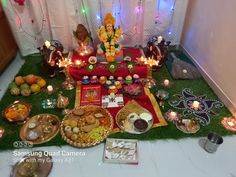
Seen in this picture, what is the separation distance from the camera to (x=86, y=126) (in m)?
1.72

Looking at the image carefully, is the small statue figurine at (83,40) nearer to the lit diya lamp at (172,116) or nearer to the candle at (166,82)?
the candle at (166,82)

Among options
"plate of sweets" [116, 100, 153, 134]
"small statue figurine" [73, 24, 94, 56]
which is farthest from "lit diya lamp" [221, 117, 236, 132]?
"small statue figurine" [73, 24, 94, 56]

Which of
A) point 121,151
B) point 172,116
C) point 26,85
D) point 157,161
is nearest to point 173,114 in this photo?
point 172,116

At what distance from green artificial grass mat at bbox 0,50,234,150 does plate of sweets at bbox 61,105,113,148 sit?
8 cm

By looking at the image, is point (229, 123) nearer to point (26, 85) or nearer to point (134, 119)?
point (134, 119)

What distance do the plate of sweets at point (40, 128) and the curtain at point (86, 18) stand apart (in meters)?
1.18

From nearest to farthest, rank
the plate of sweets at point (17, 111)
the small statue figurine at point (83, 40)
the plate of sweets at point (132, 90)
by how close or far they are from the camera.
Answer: the plate of sweets at point (17, 111) → the plate of sweets at point (132, 90) → the small statue figurine at point (83, 40)

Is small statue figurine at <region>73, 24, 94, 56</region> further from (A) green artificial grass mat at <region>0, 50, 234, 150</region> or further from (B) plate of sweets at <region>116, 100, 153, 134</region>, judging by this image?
(B) plate of sweets at <region>116, 100, 153, 134</region>

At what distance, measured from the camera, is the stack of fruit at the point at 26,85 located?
2124mm

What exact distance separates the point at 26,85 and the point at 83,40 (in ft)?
2.67

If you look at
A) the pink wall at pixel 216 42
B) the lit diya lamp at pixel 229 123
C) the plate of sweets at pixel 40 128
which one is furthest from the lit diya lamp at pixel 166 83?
the plate of sweets at pixel 40 128

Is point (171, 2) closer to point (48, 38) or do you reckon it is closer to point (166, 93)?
point (166, 93)

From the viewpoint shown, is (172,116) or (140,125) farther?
(172,116)

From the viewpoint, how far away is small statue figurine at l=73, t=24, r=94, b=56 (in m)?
2.35
